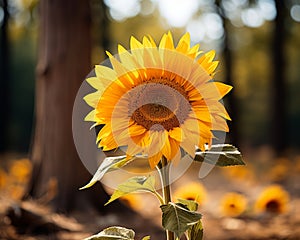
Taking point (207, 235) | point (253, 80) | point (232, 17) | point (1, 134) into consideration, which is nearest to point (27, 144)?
point (1, 134)

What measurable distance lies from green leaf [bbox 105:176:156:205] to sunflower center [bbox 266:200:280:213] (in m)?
2.93

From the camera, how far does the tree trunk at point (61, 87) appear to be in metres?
4.46

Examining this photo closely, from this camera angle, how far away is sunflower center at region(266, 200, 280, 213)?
4285 millimetres

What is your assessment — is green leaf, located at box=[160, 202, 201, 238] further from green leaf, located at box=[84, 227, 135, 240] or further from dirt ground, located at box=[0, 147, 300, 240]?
dirt ground, located at box=[0, 147, 300, 240]

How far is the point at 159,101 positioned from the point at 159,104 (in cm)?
1

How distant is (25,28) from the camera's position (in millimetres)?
16891

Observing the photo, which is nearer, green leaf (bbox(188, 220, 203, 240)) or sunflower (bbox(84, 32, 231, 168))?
sunflower (bbox(84, 32, 231, 168))

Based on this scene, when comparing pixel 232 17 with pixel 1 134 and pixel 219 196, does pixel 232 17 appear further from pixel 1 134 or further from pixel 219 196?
pixel 219 196

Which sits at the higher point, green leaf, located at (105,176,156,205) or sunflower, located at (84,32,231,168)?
sunflower, located at (84,32,231,168)

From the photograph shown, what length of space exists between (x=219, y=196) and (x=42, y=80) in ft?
9.96

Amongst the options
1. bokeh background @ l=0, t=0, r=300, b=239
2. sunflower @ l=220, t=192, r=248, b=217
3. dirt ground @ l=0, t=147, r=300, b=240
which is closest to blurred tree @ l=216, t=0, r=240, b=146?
bokeh background @ l=0, t=0, r=300, b=239

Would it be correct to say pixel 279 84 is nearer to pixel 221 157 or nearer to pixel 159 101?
pixel 221 157

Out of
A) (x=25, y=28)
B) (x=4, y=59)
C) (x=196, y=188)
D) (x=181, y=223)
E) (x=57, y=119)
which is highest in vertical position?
(x=25, y=28)

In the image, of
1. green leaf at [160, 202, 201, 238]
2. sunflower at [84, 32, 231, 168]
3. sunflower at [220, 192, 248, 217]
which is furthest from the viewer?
sunflower at [220, 192, 248, 217]
